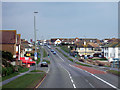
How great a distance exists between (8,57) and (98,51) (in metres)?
79.0

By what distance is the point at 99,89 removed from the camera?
17.7m

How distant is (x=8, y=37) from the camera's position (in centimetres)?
5162

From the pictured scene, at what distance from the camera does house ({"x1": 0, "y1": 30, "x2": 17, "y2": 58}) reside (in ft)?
164

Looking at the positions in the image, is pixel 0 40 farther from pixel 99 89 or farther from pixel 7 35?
pixel 99 89

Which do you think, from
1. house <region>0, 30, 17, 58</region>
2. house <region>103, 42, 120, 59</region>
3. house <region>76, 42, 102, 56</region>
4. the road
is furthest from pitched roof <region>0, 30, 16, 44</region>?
house <region>76, 42, 102, 56</region>

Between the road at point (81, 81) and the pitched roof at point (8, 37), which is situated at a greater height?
the pitched roof at point (8, 37)

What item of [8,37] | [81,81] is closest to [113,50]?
[8,37]

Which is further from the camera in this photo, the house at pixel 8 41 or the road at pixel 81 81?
the house at pixel 8 41

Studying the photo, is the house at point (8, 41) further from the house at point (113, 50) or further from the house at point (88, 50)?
the house at point (88, 50)

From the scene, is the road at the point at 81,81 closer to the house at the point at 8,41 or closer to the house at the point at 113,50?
the house at the point at 8,41

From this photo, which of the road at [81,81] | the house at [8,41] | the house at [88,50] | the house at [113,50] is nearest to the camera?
the road at [81,81]

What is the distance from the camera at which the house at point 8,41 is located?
5009 centimetres

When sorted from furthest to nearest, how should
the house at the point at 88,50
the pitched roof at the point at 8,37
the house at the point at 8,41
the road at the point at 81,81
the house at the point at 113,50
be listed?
1. the house at the point at 88,50
2. the house at the point at 113,50
3. the pitched roof at the point at 8,37
4. the house at the point at 8,41
5. the road at the point at 81,81

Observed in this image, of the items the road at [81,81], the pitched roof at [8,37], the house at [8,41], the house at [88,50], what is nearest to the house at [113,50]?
the house at [88,50]
